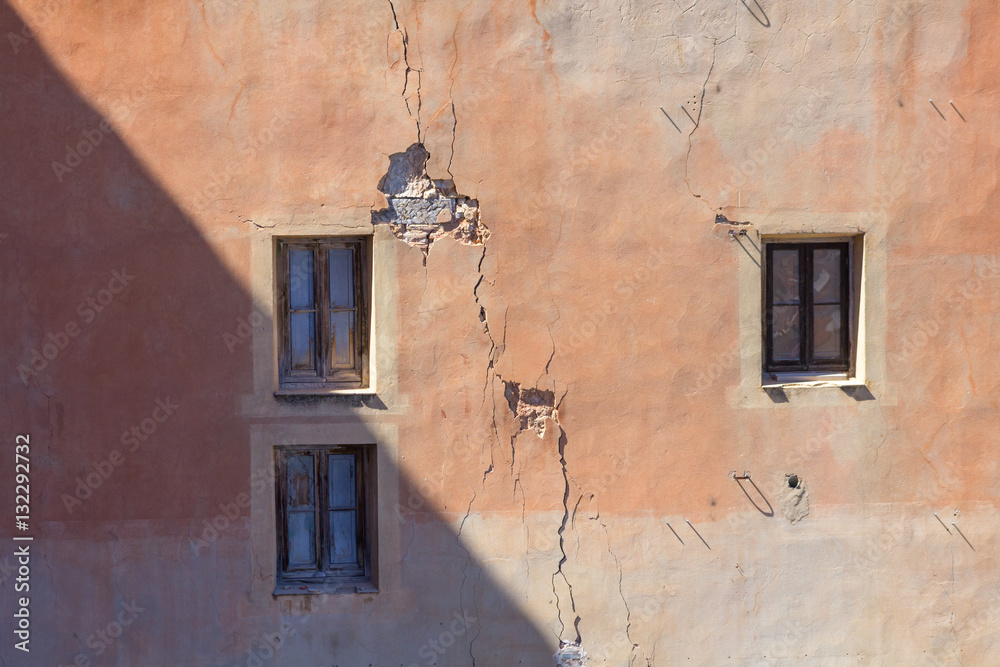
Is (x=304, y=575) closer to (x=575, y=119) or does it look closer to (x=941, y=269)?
(x=575, y=119)

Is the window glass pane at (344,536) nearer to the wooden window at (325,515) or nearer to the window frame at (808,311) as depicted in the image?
the wooden window at (325,515)

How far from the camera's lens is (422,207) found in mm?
5977

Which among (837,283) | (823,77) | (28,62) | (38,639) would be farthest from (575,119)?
(38,639)

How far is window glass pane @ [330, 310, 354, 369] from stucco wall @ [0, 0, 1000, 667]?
0.34 meters

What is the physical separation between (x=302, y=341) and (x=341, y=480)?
105 cm

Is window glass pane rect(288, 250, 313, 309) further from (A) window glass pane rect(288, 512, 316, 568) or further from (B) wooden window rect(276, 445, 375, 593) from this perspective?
(A) window glass pane rect(288, 512, 316, 568)

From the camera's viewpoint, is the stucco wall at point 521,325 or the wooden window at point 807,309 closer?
the stucco wall at point 521,325

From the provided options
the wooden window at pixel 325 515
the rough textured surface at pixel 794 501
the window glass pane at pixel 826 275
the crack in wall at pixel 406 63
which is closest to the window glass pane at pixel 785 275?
the window glass pane at pixel 826 275

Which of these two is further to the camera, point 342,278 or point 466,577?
point 342,278

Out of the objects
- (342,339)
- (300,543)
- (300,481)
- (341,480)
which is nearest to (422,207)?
(342,339)

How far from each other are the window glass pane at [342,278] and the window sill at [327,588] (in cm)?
199

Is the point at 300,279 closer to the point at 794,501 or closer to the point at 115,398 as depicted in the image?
the point at 115,398

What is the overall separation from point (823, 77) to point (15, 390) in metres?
6.00

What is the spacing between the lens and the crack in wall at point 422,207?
596cm
